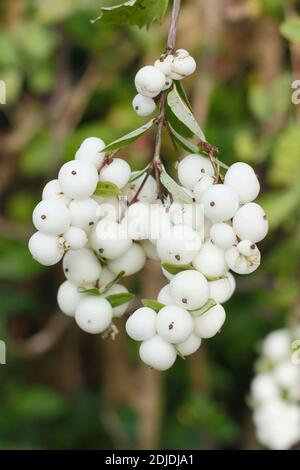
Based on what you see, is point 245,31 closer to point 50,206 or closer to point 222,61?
point 222,61

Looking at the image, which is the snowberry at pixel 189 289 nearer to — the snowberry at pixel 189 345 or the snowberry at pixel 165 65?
the snowberry at pixel 189 345

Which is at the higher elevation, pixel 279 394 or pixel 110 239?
pixel 279 394

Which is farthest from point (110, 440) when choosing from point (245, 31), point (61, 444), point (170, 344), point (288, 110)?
point (170, 344)

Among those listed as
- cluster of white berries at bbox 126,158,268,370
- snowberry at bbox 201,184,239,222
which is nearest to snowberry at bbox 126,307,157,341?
cluster of white berries at bbox 126,158,268,370

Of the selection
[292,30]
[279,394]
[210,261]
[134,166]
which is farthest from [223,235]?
[134,166]

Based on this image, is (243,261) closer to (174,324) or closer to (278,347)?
(174,324)

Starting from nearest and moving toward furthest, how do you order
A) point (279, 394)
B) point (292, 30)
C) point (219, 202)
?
point (219, 202) → point (292, 30) → point (279, 394)
